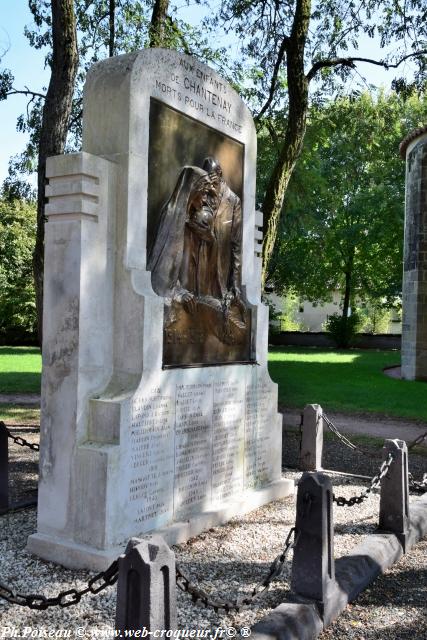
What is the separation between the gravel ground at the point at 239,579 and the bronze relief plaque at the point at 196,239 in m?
1.77

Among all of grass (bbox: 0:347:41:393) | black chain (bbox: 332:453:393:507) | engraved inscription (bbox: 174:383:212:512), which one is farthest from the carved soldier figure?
grass (bbox: 0:347:41:393)

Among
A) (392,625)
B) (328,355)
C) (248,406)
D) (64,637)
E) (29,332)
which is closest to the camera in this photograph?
(64,637)

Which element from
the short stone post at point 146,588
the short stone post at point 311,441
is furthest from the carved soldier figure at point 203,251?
the short stone post at point 146,588

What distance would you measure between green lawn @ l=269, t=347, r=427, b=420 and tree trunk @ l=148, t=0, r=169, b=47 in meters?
8.64

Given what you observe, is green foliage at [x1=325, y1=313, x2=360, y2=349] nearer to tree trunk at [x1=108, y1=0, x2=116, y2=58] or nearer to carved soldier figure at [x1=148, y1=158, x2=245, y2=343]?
tree trunk at [x1=108, y1=0, x2=116, y2=58]

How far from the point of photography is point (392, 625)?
4824 millimetres

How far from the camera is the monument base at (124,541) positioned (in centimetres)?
547

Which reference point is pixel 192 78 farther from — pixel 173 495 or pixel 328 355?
pixel 328 355

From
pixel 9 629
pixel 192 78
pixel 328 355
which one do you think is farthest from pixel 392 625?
pixel 328 355

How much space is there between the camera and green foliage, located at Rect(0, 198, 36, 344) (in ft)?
129

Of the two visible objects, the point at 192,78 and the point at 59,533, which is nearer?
the point at 59,533

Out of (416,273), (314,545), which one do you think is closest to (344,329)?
(416,273)

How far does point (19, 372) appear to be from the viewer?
22234 millimetres

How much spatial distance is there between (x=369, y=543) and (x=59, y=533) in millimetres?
2766
